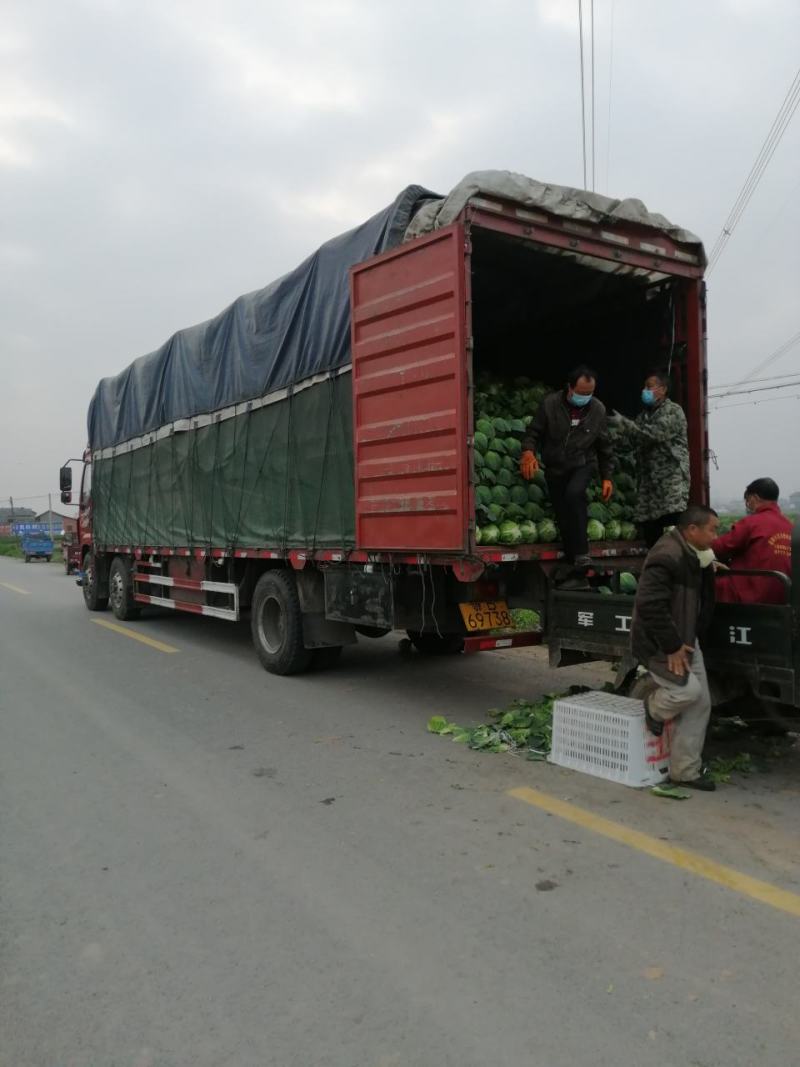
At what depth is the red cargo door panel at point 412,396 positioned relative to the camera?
5.25 m

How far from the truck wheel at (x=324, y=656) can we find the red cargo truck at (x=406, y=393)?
0.04 m

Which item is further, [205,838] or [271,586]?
[271,586]

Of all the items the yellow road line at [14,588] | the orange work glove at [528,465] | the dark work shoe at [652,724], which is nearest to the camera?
the dark work shoe at [652,724]

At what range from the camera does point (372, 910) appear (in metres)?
3.20

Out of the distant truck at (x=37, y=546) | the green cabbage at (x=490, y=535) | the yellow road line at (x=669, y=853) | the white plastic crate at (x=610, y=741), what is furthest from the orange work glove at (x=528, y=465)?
the distant truck at (x=37, y=546)

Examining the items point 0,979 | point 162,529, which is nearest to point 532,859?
point 0,979

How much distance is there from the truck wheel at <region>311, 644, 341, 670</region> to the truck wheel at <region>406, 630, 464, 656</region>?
931 millimetres

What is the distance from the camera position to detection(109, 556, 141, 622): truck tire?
12.3 metres

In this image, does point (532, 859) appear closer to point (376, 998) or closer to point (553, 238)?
point (376, 998)

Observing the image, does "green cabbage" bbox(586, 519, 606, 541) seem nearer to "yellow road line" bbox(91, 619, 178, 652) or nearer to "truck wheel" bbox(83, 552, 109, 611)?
"yellow road line" bbox(91, 619, 178, 652)

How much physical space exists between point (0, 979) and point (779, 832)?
340 cm

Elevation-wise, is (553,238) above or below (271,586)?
above

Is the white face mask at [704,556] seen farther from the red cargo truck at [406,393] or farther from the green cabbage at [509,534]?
the green cabbage at [509,534]

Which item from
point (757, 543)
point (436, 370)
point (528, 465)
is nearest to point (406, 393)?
point (436, 370)
